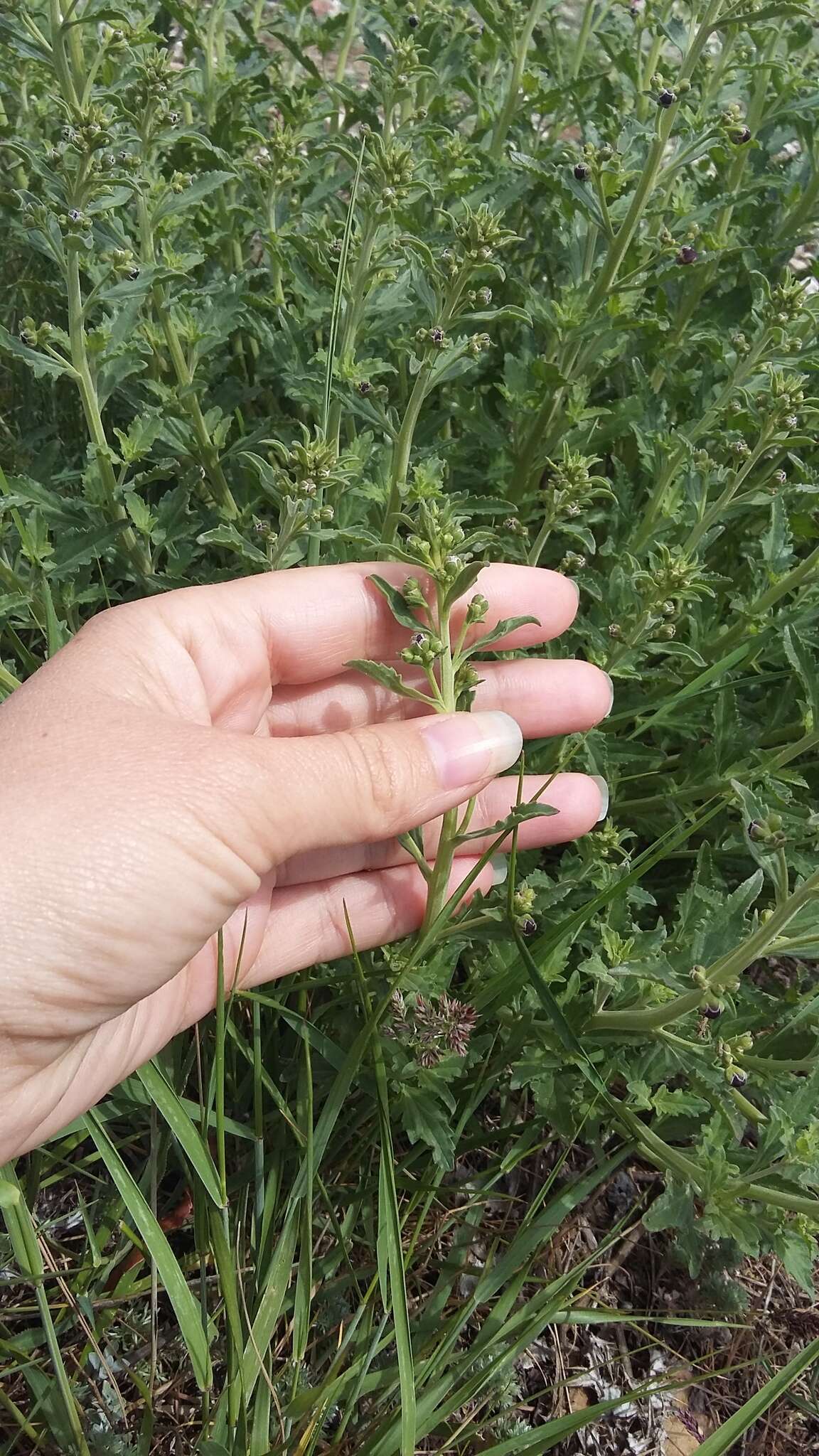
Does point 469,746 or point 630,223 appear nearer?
point 469,746

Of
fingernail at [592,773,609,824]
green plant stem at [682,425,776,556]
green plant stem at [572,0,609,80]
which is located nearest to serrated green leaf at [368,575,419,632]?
fingernail at [592,773,609,824]

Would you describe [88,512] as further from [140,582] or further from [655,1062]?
[655,1062]

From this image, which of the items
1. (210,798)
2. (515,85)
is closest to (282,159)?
(515,85)

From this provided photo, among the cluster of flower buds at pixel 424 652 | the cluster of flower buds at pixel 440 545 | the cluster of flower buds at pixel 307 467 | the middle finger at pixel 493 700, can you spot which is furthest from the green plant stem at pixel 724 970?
the cluster of flower buds at pixel 307 467

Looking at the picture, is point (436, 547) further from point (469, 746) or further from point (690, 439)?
point (690, 439)

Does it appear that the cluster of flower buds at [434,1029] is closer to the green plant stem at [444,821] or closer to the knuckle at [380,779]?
the green plant stem at [444,821]

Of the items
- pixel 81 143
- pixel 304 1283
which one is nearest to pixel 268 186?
pixel 81 143
